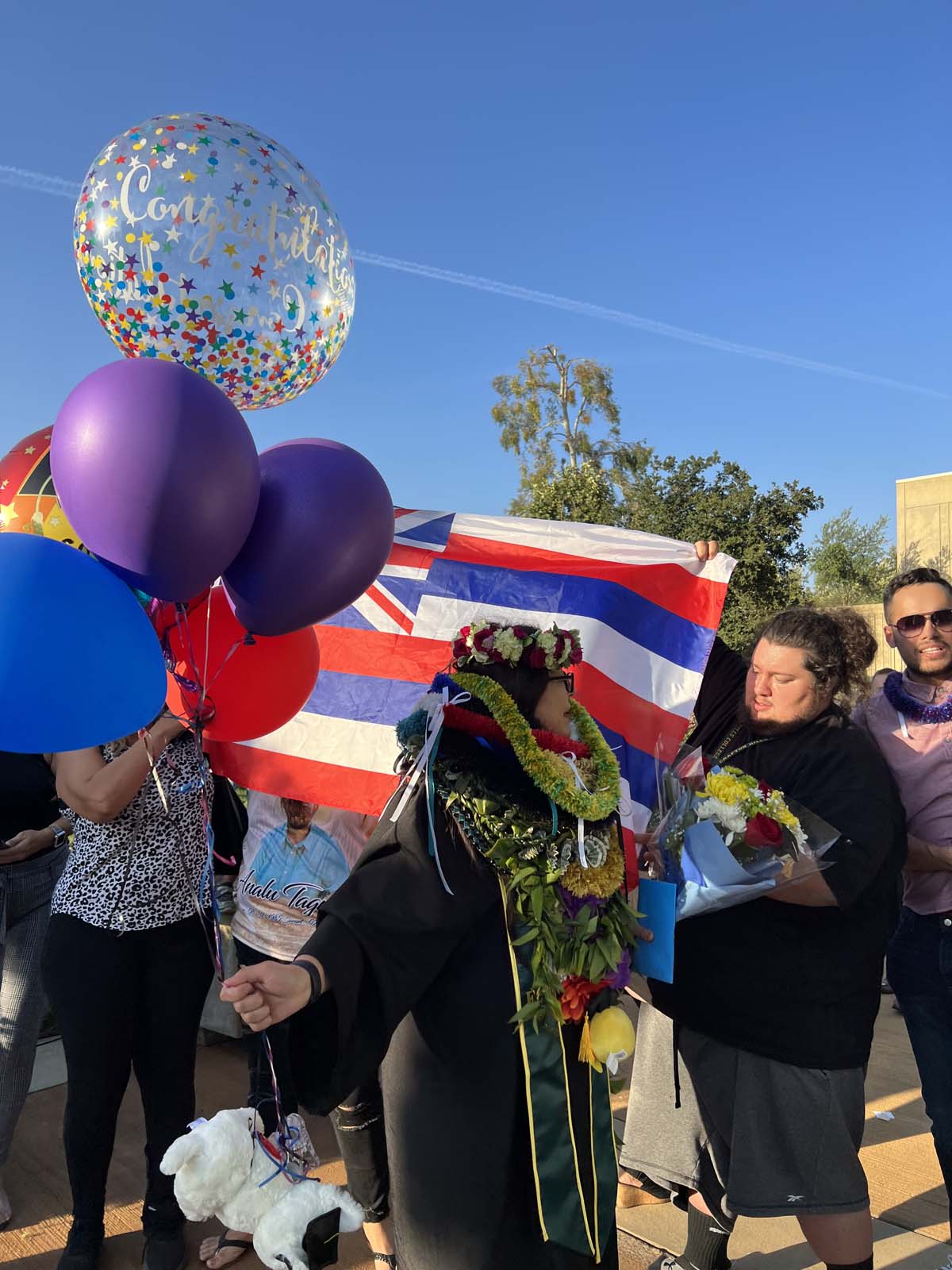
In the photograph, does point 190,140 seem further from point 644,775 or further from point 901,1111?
point 901,1111

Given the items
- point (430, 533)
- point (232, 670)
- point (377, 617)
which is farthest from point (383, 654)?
point (232, 670)

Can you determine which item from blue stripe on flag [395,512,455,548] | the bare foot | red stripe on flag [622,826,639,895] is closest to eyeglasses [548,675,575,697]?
red stripe on flag [622,826,639,895]

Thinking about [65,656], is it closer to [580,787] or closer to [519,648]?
[519,648]

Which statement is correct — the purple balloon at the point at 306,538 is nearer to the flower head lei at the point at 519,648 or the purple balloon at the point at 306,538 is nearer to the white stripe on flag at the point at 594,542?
the flower head lei at the point at 519,648

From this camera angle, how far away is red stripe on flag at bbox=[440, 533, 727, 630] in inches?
143

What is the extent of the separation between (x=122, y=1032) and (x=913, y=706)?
8.52ft

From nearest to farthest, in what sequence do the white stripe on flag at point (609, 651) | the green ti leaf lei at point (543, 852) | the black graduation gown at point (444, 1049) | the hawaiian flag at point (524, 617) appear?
the black graduation gown at point (444, 1049) → the green ti leaf lei at point (543, 852) → the hawaiian flag at point (524, 617) → the white stripe on flag at point (609, 651)

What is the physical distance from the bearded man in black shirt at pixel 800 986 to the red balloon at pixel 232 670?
1272 mm

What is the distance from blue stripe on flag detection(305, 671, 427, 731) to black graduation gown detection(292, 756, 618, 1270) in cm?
160

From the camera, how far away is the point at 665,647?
3598 mm

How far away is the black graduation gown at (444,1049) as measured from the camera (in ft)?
5.41

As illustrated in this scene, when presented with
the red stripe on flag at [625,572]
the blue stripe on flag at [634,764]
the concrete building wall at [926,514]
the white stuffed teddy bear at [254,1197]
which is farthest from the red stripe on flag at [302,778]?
the concrete building wall at [926,514]

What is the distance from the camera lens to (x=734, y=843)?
81.7 inches

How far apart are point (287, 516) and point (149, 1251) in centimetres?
231
